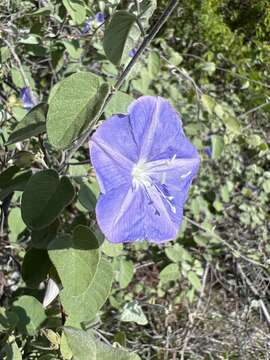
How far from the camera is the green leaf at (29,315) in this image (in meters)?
1.45

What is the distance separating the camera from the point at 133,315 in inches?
73.1

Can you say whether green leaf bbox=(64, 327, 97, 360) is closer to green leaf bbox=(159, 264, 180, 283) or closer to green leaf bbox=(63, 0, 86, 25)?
green leaf bbox=(63, 0, 86, 25)

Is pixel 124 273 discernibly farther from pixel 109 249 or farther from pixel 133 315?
pixel 109 249

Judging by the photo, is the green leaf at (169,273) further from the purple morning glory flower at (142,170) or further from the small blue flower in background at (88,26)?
the small blue flower in background at (88,26)

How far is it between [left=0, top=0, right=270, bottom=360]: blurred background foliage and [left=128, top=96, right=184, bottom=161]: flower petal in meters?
0.14

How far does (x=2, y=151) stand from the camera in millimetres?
1491

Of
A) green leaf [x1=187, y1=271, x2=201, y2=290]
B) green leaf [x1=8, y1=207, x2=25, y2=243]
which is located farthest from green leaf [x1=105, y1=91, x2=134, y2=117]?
green leaf [x1=187, y1=271, x2=201, y2=290]

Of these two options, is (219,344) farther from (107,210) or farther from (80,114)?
(80,114)

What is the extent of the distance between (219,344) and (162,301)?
0.36 m

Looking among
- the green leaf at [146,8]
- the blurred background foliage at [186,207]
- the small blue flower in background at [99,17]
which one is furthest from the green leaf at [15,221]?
the small blue flower in background at [99,17]

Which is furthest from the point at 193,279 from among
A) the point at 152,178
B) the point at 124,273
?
the point at 152,178

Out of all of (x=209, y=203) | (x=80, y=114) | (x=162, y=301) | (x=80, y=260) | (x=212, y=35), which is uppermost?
(x=80, y=114)

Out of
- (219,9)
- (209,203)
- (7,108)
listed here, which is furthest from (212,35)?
(7,108)

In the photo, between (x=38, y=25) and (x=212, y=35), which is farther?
(x=212, y=35)
